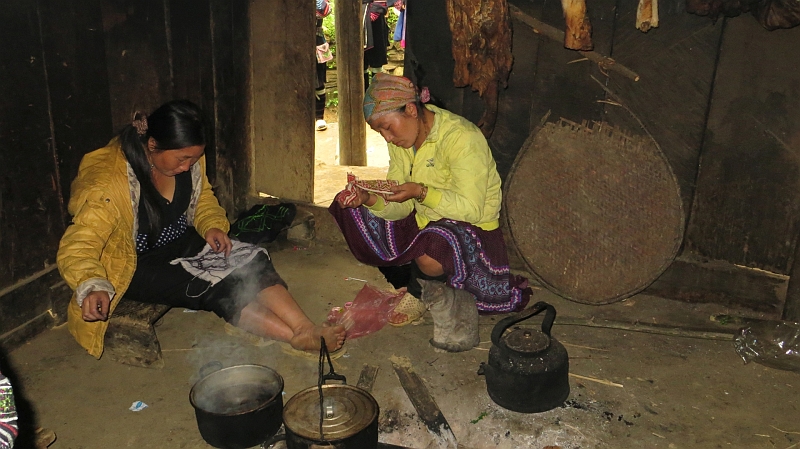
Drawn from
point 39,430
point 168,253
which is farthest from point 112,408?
point 168,253

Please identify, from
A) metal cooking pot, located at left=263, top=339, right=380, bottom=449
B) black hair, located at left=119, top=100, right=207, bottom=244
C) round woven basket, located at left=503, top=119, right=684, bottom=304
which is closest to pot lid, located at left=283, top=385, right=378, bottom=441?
metal cooking pot, located at left=263, top=339, right=380, bottom=449

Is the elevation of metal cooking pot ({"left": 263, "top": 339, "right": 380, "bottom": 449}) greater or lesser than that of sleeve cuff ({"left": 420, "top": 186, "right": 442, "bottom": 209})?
lesser

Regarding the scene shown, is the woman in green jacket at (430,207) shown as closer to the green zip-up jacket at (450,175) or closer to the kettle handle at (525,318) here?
the green zip-up jacket at (450,175)

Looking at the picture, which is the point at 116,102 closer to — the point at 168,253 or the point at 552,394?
the point at 168,253

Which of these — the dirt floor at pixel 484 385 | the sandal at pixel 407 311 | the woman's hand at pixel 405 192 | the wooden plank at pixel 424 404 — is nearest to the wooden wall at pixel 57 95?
the dirt floor at pixel 484 385

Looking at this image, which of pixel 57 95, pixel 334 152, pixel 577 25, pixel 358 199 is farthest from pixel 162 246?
pixel 334 152

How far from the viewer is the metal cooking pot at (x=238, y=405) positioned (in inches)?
114

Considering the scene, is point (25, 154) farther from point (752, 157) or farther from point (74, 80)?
point (752, 157)

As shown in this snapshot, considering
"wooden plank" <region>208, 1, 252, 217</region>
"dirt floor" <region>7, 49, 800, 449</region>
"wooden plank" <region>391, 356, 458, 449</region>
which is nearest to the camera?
"wooden plank" <region>391, 356, 458, 449</region>

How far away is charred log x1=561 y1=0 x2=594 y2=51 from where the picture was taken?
3908mm

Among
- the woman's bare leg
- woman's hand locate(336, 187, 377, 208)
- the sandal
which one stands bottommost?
the sandal

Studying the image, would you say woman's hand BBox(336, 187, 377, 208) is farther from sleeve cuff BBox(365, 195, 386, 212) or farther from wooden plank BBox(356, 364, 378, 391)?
wooden plank BBox(356, 364, 378, 391)

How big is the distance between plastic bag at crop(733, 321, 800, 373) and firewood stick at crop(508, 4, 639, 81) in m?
Result: 1.68

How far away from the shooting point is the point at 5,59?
3543 millimetres
